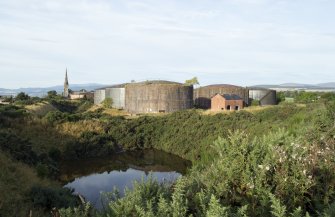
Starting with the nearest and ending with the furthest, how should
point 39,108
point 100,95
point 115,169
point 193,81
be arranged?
point 115,169
point 39,108
point 100,95
point 193,81

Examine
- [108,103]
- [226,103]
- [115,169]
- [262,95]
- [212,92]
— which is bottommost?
[115,169]

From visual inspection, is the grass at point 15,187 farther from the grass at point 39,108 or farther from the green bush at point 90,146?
the grass at point 39,108

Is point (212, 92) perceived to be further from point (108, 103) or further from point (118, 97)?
point (108, 103)

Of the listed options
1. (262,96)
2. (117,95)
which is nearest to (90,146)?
(117,95)

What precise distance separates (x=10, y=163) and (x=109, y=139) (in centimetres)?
1811

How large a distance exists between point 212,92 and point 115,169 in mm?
31492

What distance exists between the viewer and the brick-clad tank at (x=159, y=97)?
158 ft

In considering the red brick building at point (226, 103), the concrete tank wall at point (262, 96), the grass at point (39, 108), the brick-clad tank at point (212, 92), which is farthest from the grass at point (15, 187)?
the concrete tank wall at point (262, 96)

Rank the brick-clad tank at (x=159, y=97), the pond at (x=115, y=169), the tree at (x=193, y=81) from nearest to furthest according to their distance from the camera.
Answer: the pond at (x=115, y=169) < the brick-clad tank at (x=159, y=97) < the tree at (x=193, y=81)

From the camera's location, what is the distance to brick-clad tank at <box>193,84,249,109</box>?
55.5 m

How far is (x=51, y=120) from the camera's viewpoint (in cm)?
3225

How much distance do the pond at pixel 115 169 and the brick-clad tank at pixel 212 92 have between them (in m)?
23.3

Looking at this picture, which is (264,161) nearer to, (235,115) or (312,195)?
(312,195)

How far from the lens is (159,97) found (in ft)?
158
